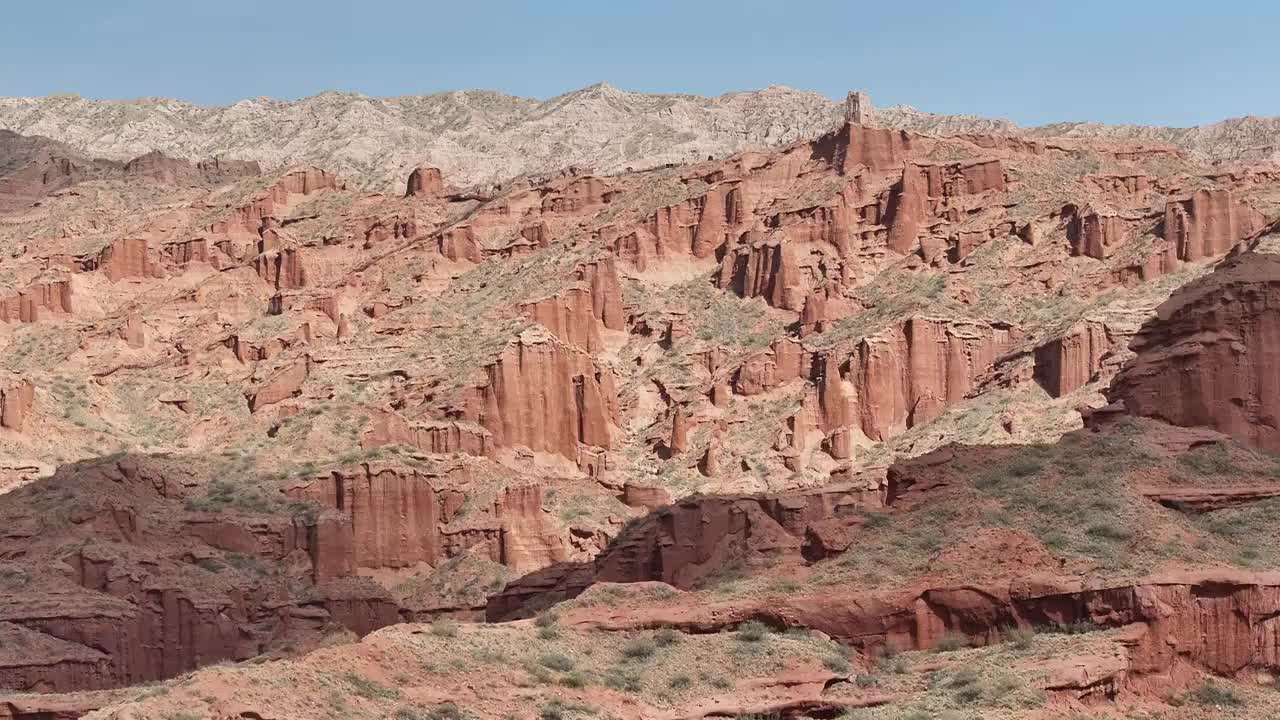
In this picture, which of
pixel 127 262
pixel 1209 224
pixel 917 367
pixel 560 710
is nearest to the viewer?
pixel 560 710

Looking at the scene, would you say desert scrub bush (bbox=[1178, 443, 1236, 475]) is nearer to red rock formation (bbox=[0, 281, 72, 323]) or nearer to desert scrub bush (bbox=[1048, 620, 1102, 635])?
desert scrub bush (bbox=[1048, 620, 1102, 635])

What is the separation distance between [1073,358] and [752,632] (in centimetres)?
→ 5302

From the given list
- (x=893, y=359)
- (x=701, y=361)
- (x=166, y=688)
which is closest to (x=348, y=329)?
(x=701, y=361)

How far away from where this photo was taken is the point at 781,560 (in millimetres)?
43562

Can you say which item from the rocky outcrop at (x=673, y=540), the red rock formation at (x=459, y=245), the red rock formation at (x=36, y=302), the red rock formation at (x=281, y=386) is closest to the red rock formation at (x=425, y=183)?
the red rock formation at (x=459, y=245)

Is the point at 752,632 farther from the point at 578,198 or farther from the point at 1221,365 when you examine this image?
the point at 578,198

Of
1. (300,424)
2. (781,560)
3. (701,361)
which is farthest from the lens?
(701,361)

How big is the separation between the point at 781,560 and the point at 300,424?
175 feet

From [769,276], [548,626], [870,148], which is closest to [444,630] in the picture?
[548,626]

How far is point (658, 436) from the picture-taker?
101375 mm

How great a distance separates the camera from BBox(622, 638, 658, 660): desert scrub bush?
37969 millimetres

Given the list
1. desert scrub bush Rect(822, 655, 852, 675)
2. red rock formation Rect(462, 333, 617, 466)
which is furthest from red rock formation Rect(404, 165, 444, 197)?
desert scrub bush Rect(822, 655, 852, 675)

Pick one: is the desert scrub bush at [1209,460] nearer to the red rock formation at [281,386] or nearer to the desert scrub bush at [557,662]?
the desert scrub bush at [557,662]

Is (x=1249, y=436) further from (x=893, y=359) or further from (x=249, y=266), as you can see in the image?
(x=249, y=266)
